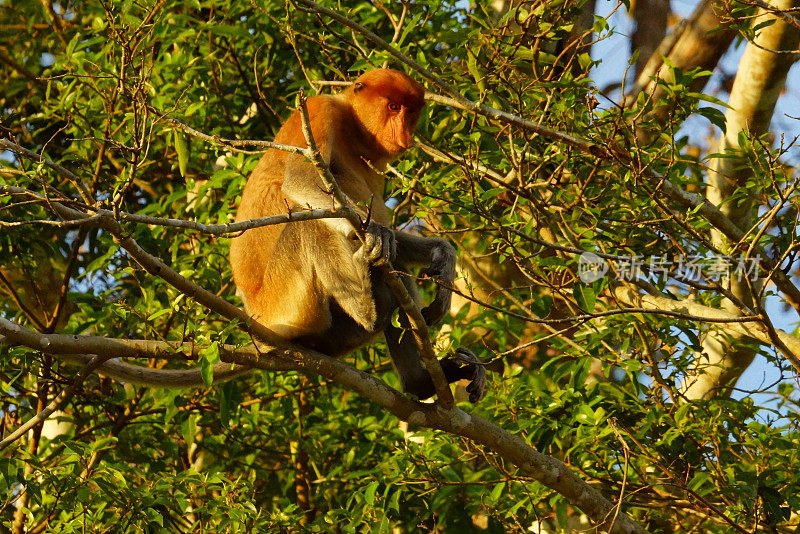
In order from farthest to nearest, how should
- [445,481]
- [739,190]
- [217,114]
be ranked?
[217,114] → [445,481] → [739,190]

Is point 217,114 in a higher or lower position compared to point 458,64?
lower

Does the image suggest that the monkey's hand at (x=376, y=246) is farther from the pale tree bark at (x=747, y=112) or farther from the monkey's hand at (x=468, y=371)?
the pale tree bark at (x=747, y=112)

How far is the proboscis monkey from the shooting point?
369 cm

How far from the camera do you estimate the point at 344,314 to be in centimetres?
387

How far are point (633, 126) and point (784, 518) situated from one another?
1.66m

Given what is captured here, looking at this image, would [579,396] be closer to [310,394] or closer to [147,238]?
[310,394]

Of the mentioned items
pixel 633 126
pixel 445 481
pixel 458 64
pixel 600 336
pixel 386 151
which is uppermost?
pixel 458 64

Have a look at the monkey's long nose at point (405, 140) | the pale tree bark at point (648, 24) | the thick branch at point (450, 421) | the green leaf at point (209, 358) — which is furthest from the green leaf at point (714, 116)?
the pale tree bark at point (648, 24)

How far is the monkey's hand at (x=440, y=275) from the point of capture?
11.7 ft

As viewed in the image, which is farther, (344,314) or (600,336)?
(344,314)

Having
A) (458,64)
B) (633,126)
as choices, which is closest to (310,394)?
(458,64)

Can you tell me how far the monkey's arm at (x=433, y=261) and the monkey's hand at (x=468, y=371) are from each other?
9.2 inches

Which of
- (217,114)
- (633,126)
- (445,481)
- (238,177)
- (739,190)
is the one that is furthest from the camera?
(217,114)

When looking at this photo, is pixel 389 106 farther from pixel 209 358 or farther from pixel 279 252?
pixel 209 358
